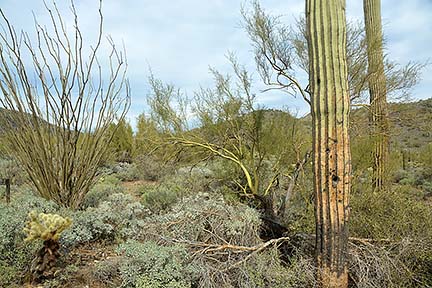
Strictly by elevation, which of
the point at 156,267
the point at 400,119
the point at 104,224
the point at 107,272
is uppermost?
the point at 400,119

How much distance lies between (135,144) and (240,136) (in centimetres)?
1152

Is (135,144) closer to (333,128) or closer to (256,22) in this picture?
(256,22)

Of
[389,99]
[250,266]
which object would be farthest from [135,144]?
[250,266]

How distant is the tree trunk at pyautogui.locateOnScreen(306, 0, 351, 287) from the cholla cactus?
2588 mm

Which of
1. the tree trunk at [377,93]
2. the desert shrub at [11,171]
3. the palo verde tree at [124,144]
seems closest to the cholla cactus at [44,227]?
the tree trunk at [377,93]

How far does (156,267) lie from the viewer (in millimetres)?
3393

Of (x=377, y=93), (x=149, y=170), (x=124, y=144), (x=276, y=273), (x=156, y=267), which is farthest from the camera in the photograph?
(x=124, y=144)

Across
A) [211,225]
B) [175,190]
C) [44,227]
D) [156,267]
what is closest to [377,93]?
[211,225]

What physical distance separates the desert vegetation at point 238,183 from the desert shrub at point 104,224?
0.03 meters

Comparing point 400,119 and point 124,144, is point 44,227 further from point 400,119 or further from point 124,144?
point 124,144

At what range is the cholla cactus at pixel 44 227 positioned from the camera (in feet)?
12.0

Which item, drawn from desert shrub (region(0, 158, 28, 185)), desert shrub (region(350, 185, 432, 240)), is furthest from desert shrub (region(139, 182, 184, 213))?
desert shrub (region(0, 158, 28, 185))

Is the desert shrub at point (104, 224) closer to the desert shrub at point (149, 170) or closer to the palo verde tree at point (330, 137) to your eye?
the palo verde tree at point (330, 137)

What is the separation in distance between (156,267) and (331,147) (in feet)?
6.39
